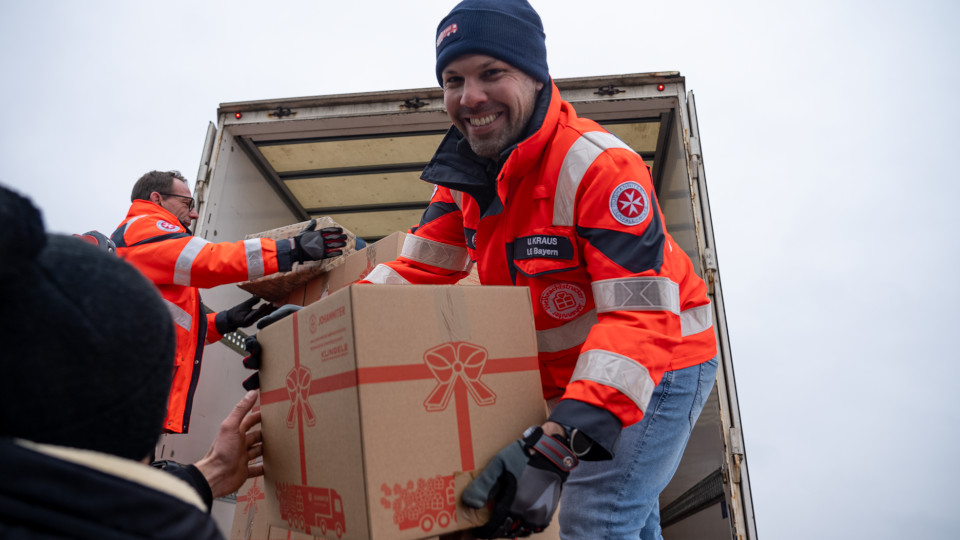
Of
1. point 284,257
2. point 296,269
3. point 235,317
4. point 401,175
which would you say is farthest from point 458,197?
point 401,175

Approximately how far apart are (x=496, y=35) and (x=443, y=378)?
3.11 ft

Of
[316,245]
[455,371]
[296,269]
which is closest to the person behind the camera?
[455,371]

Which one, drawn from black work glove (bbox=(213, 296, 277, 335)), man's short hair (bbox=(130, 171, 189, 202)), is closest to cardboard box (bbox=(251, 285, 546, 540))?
black work glove (bbox=(213, 296, 277, 335))

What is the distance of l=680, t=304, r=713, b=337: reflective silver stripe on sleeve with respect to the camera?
5.48ft

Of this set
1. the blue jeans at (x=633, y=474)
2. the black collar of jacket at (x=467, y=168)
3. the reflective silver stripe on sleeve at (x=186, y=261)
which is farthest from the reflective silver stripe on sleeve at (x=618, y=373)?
the reflective silver stripe on sleeve at (x=186, y=261)

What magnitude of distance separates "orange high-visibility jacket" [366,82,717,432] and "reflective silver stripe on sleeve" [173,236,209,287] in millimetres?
1420

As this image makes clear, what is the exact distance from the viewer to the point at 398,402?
3.93ft

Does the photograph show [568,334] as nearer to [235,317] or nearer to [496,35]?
[496,35]

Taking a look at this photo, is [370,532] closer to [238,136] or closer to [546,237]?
[546,237]

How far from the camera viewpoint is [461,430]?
126 cm

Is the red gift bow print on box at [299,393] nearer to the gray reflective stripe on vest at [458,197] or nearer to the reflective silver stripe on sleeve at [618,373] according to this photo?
the reflective silver stripe on sleeve at [618,373]

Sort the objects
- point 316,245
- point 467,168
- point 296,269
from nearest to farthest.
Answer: point 467,168, point 316,245, point 296,269

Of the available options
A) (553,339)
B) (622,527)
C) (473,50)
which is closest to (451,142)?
(473,50)

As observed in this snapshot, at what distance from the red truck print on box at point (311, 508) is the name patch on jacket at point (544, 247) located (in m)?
0.73
